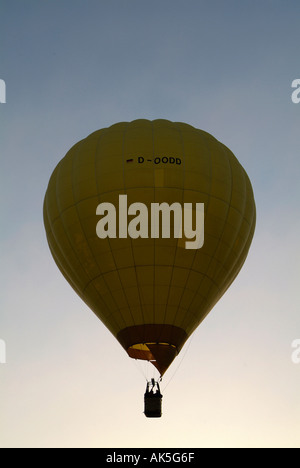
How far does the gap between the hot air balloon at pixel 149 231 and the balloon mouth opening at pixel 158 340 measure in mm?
26

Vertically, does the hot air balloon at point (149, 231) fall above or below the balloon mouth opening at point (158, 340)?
above

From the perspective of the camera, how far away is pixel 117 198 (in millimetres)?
19859

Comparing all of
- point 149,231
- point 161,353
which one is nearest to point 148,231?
point 149,231

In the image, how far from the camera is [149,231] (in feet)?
64.9

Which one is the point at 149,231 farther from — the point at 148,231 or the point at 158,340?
the point at 158,340

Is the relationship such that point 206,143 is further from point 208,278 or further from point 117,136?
point 208,278

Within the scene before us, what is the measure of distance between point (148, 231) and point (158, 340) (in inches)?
110

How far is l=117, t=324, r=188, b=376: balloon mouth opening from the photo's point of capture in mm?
19797

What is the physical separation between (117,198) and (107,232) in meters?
0.91

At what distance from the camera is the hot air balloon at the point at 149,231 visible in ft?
65.1

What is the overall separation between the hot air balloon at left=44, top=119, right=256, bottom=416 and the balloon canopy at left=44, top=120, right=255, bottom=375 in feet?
0.08

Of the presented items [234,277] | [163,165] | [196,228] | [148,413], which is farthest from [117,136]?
[148,413]

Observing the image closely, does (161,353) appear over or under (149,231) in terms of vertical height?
under

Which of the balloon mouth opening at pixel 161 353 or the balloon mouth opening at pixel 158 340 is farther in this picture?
the balloon mouth opening at pixel 161 353
